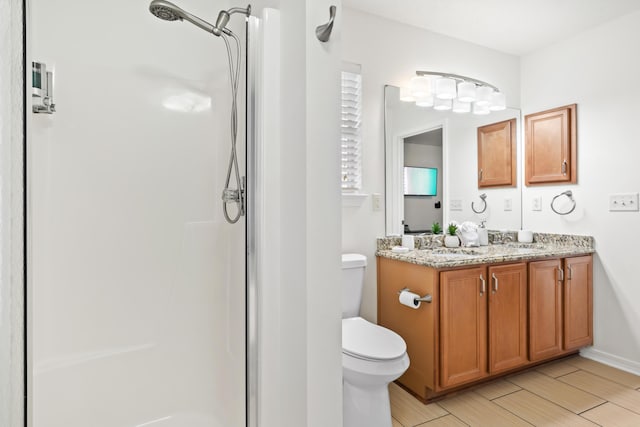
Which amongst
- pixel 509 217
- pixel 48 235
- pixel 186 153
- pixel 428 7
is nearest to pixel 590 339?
pixel 509 217

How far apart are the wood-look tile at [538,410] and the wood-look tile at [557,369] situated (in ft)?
1.24

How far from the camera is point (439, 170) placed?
2.64 metres

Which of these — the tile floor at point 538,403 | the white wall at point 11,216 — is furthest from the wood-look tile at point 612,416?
the white wall at point 11,216

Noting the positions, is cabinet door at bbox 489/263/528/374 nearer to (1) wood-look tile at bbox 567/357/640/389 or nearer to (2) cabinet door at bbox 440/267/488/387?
(2) cabinet door at bbox 440/267/488/387

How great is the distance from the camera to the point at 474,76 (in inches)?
110

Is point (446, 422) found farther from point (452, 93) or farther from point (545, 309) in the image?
point (452, 93)

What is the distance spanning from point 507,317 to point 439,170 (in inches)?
44.5

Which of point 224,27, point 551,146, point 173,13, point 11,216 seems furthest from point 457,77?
point 11,216

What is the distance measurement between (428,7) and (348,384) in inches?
92.6

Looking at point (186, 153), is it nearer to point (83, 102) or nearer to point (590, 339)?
point (83, 102)

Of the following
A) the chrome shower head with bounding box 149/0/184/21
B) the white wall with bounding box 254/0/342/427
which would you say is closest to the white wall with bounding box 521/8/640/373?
the white wall with bounding box 254/0/342/427

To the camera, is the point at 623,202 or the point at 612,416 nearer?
the point at 612,416

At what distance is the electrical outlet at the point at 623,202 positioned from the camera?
7.61 ft

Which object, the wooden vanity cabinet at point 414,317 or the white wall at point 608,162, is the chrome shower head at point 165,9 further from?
the white wall at point 608,162
